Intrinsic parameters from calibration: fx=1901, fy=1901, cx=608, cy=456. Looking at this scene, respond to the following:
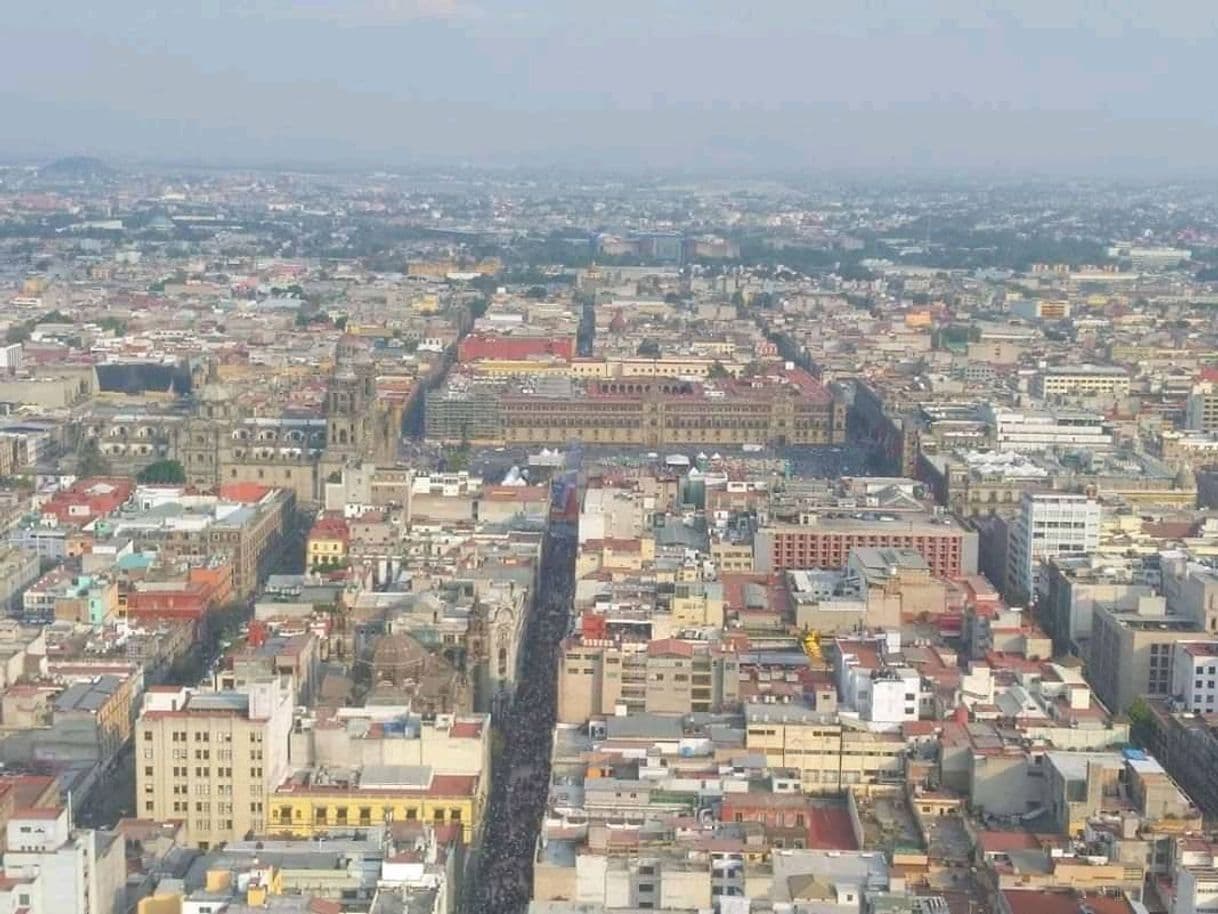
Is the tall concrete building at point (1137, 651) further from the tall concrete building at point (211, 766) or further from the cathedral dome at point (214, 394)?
the cathedral dome at point (214, 394)

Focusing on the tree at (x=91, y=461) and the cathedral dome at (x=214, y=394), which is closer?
the tree at (x=91, y=461)

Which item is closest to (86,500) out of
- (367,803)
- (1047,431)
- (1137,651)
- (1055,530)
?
(367,803)

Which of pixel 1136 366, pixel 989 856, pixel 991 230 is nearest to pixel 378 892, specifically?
pixel 989 856

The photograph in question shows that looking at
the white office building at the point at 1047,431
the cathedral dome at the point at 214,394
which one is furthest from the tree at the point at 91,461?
the white office building at the point at 1047,431

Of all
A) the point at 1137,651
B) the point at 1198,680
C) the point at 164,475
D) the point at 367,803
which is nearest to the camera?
the point at 367,803

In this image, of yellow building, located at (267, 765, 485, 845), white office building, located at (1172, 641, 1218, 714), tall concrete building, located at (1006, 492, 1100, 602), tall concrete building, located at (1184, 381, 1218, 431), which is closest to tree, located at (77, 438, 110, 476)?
tall concrete building, located at (1006, 492, 1100, 602)

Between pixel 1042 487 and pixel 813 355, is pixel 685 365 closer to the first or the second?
pixel 813 355

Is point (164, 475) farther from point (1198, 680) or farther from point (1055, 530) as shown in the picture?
point (1198, 680)
